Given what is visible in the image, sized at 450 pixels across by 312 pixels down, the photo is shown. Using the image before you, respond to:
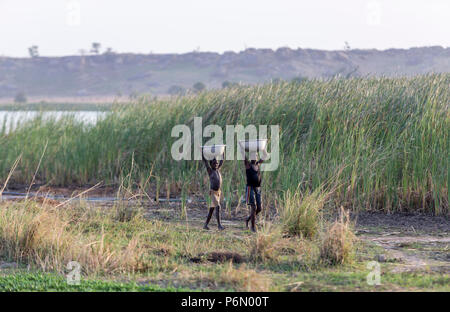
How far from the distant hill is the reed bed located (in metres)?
43.5

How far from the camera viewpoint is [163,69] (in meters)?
71.8

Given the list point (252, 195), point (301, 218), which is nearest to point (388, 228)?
point (301, 218)

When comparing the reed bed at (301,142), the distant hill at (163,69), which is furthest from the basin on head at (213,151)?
the distant hill at (163,69)

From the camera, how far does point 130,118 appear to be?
13.2 meters

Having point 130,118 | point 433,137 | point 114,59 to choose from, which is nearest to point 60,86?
A: point 114,59

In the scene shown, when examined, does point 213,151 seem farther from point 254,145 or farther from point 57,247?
point 57,247

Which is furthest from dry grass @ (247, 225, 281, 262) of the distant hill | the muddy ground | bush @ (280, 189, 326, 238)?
the distant hill

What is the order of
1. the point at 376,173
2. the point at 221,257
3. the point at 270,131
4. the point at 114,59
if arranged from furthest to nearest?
the point at 114,59 < the point at 270,131 < the point at 376,173 < the point at 221,257

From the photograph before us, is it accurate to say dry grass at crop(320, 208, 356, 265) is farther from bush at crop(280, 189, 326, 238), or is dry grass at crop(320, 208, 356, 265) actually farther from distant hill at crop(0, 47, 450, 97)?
distant hill at crop(0, 47, 450, 97)

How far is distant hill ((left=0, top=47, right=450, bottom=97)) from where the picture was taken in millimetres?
60812

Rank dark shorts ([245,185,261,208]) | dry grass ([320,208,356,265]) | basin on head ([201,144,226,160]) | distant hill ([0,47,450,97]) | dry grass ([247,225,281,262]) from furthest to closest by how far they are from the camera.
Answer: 1. distant hill ([0,47,450,97])
2. dark shorts ([245,185,261,208])
3. basin on head ([201,144,226,160])
4. dry grass ([247,225,281,262])
5. dry grass ([320,208,356,265])
